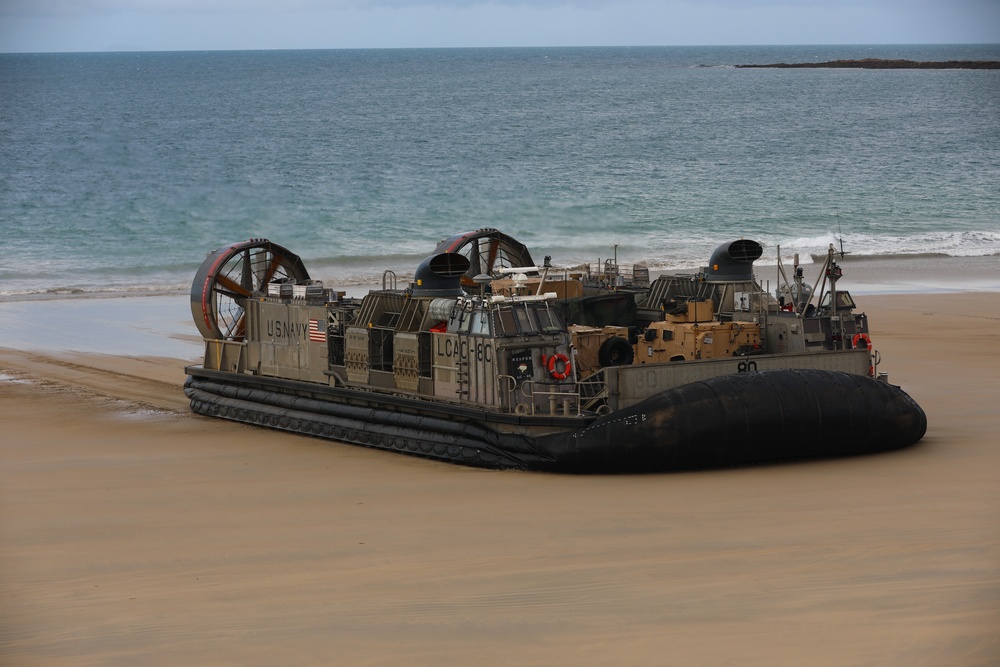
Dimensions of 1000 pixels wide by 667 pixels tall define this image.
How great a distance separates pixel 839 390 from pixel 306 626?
20.2 feet

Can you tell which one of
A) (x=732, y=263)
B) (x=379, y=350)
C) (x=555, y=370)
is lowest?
(x=555, y=370)

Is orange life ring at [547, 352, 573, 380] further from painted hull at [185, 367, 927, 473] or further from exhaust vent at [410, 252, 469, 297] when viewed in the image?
exhaust vent at [410, 252, 469, 297]

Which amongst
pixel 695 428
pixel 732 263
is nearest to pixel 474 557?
pixel 695 428

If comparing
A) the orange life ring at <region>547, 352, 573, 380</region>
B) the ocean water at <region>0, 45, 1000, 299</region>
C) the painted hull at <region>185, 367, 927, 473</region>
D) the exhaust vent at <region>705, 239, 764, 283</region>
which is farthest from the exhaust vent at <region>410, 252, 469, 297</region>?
the ocean water at <region>0, 45, 1000, 299</region>

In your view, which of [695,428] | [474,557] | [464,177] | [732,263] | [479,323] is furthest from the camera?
[464,177]

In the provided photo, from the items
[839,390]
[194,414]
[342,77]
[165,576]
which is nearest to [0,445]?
[194,414]

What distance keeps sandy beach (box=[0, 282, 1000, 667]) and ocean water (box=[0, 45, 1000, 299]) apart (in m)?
17.3

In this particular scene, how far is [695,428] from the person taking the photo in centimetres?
1267

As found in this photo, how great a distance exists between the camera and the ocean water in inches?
1449

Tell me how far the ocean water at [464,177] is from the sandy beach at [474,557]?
17.3 meters

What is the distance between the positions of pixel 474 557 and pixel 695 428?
119 inches

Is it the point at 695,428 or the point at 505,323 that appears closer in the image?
the point at 695,428

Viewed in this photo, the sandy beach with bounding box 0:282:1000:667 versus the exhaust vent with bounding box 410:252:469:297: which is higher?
the exhaust vent with bounding box 410:252:469:297

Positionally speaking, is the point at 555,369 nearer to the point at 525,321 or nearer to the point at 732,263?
the point at 525,321
